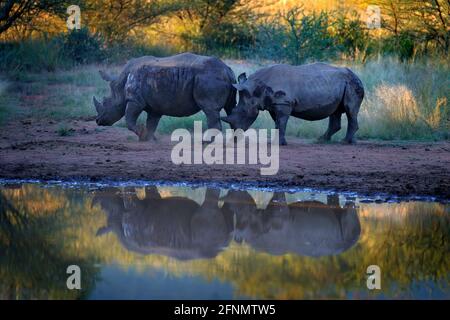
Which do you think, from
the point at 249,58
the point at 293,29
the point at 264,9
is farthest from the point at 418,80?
the point at 264,9

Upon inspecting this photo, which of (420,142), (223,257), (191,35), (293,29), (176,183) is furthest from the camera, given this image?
(191,35)

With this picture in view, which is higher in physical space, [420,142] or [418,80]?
[418,80]

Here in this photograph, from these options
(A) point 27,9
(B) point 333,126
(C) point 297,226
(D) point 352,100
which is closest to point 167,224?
(C) point 297,226

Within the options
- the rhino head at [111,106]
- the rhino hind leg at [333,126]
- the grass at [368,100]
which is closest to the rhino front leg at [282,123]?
the rhino hind leg at [333,126]

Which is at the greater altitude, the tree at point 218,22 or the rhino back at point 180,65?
the tree at point 218,22

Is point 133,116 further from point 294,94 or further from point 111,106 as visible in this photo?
point 294,94

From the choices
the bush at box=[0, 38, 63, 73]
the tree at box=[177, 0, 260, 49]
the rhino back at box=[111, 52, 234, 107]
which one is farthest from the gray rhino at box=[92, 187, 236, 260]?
the tree at box=[177, 0, 260, 49]

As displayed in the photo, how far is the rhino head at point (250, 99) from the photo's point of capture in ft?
38.4

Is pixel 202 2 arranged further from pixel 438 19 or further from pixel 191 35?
pixel 438 19

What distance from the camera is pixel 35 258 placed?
6.15 meters

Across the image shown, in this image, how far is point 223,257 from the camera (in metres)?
6.18

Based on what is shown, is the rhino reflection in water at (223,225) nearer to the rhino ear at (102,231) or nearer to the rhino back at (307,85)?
the rhino ear at (102,231)

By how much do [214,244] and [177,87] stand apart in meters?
5.60
